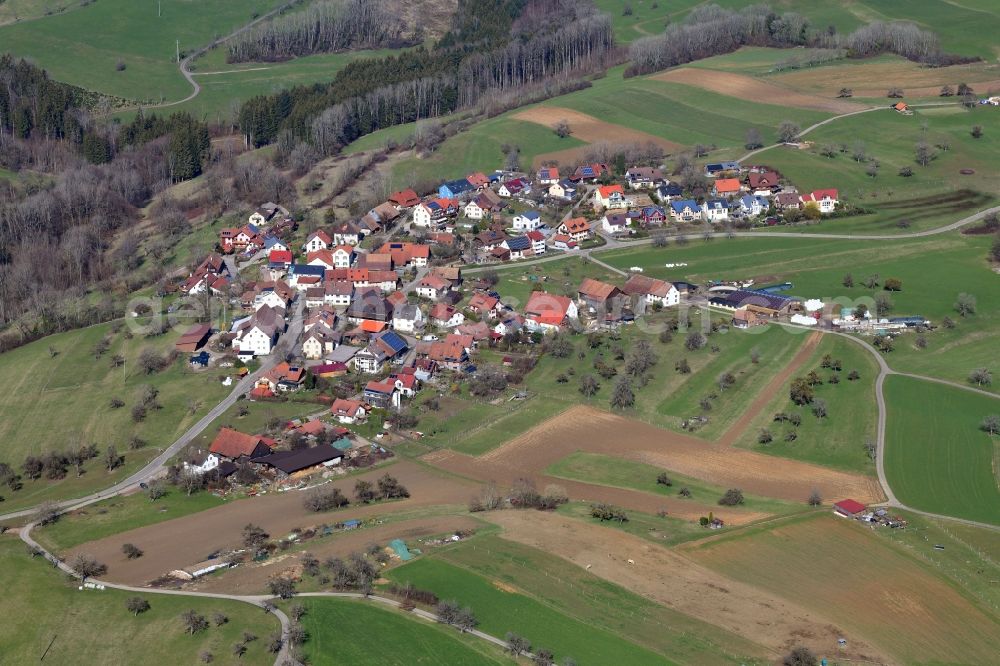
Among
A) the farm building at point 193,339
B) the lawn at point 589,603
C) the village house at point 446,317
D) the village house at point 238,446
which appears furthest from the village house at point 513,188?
the lawn at point 589,603

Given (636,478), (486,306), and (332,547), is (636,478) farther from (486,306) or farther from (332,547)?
(486,306)

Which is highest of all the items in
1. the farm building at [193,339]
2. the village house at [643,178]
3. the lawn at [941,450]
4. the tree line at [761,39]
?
the tree line at [761,39]

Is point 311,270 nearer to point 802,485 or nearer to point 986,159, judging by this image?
point 802,485

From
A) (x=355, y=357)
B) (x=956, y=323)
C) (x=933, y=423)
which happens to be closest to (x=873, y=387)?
(x=933, y=423)

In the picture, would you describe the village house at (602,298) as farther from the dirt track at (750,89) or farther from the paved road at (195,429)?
the dirt track at (750,89)

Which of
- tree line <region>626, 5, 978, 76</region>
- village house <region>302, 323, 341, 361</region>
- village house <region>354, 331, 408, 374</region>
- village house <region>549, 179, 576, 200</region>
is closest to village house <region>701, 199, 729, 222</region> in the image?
village house <region>549, 179, 576, 200</region>

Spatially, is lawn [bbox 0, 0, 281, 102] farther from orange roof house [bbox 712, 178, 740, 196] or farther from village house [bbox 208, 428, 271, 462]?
village house [bbox 208, 428, 271, 462]

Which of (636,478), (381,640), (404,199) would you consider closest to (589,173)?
(404,199)
